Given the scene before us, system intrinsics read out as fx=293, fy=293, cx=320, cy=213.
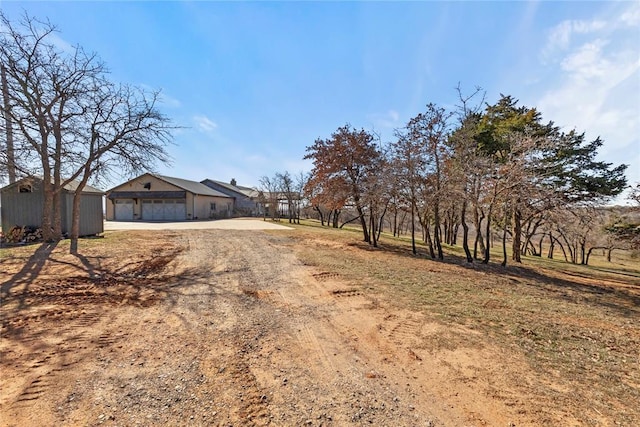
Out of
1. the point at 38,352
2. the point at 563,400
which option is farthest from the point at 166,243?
the point at 563,400

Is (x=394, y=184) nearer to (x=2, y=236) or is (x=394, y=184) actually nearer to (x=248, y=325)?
(x=248, y=325)

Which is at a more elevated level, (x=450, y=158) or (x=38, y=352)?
(x=450, y=158)

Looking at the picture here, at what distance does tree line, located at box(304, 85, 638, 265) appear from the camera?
10148 mm

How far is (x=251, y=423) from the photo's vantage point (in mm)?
2211

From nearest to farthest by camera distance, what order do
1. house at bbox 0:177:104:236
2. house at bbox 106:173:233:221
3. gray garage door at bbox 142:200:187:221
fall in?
1. house at bbox 0:177:104:236
2. house at bbox 106:173:233:221
3. gray garage door at bbox 142:200:187:221

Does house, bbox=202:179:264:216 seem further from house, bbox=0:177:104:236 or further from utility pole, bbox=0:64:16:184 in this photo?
utility pole, bbox=0:64:16:184

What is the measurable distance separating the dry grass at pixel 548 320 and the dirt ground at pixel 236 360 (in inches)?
14.6

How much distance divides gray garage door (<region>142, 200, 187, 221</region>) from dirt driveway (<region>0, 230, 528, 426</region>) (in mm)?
22814

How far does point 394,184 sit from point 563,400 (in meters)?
9.29

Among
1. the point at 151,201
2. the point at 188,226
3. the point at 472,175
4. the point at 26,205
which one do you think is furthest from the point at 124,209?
the point at 472,175

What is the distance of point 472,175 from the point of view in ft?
34.0

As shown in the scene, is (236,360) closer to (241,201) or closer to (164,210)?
(164,210)

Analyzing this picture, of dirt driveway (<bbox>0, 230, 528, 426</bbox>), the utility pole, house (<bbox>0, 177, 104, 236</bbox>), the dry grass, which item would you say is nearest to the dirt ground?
dirt driveway (<bbox>0, 230, 528, 426</bbox>)

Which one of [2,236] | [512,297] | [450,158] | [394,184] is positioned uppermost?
[450,158]
